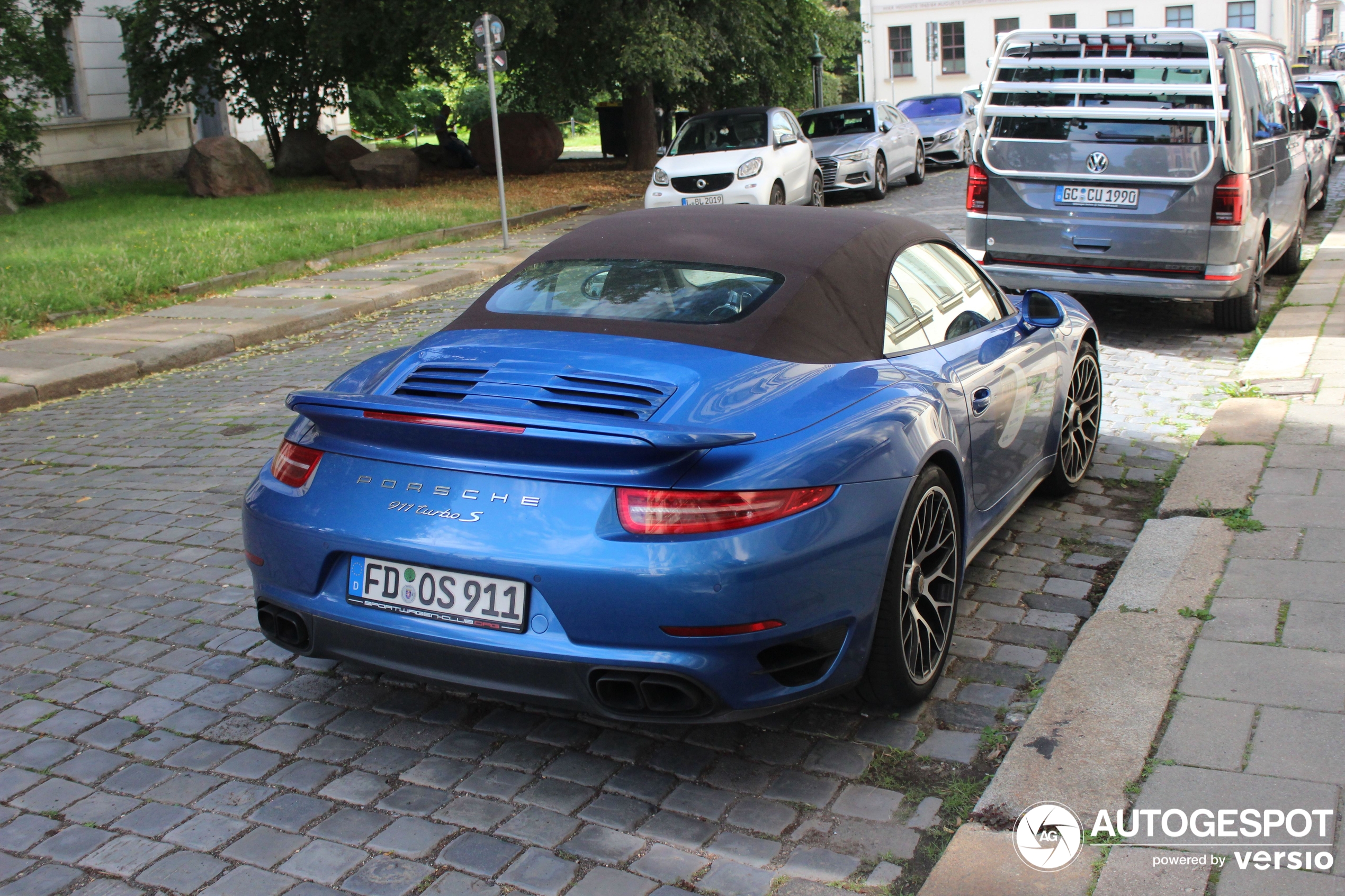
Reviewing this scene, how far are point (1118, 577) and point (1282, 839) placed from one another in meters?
1.68

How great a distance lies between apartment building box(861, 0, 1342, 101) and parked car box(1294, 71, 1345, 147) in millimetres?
25217

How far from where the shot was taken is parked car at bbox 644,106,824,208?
16.4 metres

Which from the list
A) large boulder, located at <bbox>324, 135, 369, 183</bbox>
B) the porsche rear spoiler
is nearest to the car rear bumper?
the porsche rear spoiler

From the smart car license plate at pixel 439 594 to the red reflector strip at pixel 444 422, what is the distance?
36cm

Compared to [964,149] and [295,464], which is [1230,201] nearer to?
[295,464]

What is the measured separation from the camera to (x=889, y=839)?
2961mm

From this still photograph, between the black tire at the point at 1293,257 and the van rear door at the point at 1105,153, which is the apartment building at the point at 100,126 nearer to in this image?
the van rear door at the point at 1105,153

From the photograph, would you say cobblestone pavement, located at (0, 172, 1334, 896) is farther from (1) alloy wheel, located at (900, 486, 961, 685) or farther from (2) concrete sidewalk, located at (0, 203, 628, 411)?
(2) concrete sidewalk, located at (0, 203, 628, 411)

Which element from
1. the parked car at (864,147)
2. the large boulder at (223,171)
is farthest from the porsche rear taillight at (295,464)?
the large boulder at (223,171)

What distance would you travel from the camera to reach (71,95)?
25.2 meters

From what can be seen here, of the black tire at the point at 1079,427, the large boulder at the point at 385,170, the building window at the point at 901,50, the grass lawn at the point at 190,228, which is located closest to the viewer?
the black tire at the point at 1079,427

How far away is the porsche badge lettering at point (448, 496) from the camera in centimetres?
301

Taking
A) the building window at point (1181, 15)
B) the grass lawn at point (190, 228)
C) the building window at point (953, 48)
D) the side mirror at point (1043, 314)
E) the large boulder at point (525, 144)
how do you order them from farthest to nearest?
the building window at point (953, 48) < the building window at point (1181, 15) < the large boulder at point (525, 144) < the grass lawn at point (190, 228) < the side mirror at point (1043, 314)

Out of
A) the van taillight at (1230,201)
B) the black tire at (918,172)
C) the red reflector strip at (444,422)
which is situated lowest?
the red reflector strip at (444,422)
